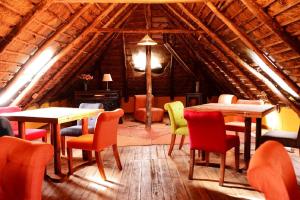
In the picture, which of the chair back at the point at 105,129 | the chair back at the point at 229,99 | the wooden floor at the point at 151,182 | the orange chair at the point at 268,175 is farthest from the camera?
the chair back at the point at 229,99

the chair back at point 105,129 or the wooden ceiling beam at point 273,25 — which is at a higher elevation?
the wooden ceiling beam at point 273,25

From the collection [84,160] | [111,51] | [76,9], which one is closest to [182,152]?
[84,160]

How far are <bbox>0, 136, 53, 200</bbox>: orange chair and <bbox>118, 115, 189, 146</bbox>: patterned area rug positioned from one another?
4.04m

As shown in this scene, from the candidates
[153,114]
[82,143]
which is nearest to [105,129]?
[82,143]

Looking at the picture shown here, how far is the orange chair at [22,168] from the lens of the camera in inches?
73.8

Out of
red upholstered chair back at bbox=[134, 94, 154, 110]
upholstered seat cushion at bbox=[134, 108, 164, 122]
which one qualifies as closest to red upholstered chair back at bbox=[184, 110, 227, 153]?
upholstered seat cushion at bbox=[134, 108, 164, 122]

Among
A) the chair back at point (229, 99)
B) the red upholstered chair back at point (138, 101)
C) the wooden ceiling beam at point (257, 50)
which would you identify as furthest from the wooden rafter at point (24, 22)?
the red upholstered chair back at point (138, 101)

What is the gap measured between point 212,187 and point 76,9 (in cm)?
349

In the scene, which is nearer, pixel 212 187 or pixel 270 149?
pixel 270 149

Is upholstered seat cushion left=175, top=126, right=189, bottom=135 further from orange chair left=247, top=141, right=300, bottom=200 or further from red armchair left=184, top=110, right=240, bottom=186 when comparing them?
orange chair left=247, top=141, right=300, bottom=200

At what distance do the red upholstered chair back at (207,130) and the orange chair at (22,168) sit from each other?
6.76 feet

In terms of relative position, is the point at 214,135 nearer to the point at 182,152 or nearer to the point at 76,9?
the point at 182,152

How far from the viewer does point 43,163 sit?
6.39 ft

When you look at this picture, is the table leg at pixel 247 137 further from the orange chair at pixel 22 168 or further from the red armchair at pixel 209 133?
the orange chair at pixel 22 168
